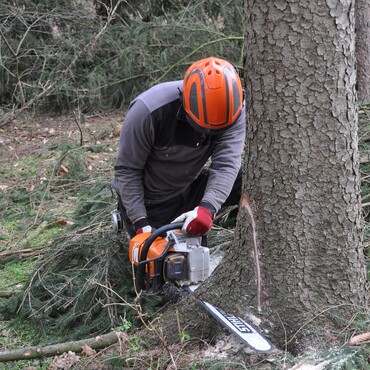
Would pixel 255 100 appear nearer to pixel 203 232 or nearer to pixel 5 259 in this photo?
pixel 203 232

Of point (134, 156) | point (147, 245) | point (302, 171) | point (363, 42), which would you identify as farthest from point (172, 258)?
point (363, 42)

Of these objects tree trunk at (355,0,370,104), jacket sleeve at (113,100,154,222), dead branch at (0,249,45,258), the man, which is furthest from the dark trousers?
tree trunk at (355,0,370,104)

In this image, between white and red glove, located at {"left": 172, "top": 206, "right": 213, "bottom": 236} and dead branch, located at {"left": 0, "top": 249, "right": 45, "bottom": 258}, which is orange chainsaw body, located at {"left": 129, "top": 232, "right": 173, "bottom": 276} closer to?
white and red glove, located at {"left": 172, "top": 206, "right": 213, "bottom": 236}

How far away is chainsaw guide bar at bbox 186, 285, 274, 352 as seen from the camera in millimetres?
2246

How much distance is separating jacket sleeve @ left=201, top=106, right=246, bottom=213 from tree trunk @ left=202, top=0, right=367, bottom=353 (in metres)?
1.06

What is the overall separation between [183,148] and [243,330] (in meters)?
1.41

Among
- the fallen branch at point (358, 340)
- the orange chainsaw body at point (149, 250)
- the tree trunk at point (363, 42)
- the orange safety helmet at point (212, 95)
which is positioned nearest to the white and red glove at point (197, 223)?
the orange chainsaw body at point (149, 250)

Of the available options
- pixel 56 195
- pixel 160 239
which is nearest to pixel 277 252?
pixel 160 239

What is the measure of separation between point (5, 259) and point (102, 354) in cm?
219

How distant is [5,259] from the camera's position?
4609mm

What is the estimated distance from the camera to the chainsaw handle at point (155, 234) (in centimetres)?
296

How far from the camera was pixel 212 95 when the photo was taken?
9.49ft

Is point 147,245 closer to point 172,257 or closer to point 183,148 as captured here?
point 172,257

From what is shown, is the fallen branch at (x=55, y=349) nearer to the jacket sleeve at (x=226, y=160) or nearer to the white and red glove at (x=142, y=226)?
the white and red glove at (x=142, y=226)
